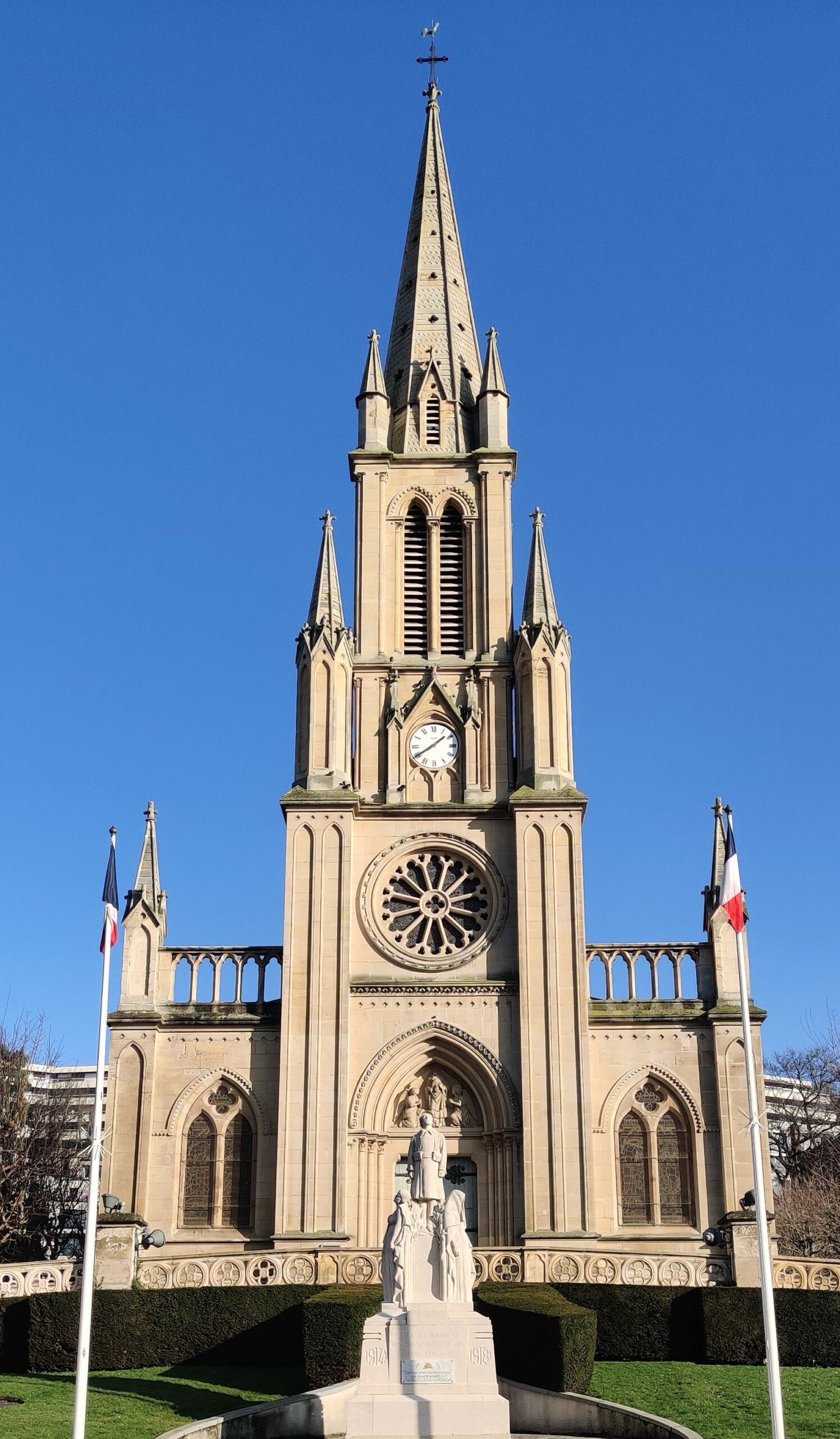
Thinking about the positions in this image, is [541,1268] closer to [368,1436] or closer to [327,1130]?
[327,1130]

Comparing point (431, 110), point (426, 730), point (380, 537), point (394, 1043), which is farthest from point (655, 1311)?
point (431, 110)

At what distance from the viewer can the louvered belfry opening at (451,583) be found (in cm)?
4703

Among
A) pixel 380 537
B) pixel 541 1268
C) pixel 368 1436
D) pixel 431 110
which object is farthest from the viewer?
pixel 431 110

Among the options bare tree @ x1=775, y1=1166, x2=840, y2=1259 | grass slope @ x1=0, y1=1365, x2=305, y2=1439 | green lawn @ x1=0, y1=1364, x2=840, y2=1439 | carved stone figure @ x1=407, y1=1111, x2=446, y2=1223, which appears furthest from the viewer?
bare tree @ x1=775, y1=1166, x2=840, y2=1259

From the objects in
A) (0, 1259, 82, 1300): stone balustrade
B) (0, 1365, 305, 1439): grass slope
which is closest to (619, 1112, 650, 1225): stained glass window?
(0, 1365, 305, 1439): grass slope

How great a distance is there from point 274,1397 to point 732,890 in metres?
11.9

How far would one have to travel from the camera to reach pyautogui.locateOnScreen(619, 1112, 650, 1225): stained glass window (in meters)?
40.0

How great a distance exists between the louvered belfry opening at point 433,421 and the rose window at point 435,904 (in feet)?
45.5

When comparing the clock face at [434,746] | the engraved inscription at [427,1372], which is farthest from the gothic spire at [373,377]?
the engraved inscription at [427,1372]

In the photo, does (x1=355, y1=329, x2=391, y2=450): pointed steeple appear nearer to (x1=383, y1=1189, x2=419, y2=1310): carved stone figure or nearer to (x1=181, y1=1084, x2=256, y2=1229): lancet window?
(x1=181, y1=1084, x2=256, y2=1229): lancet window

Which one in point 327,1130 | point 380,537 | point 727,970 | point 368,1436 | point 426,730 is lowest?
point 368,1436

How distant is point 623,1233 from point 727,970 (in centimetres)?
723

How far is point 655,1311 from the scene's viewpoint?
1209 inches

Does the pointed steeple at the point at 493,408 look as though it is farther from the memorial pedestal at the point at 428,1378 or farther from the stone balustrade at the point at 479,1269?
the memorial pedestal at the point at 428,1378
